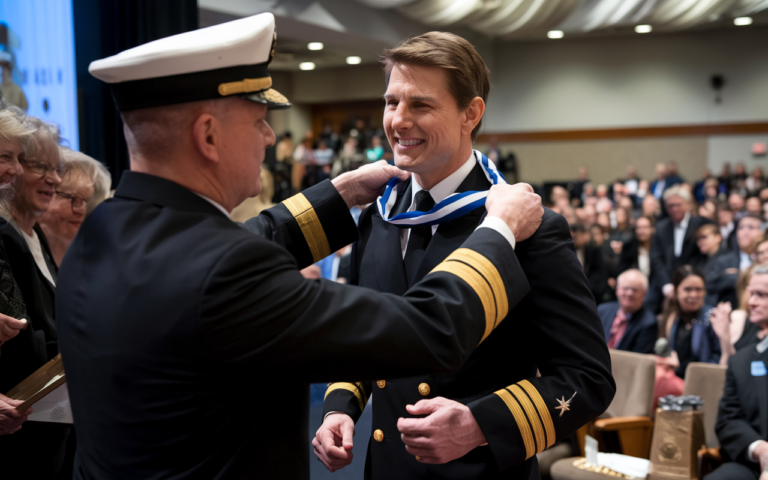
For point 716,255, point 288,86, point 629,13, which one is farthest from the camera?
point 288,86

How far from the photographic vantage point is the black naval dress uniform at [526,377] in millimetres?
1266

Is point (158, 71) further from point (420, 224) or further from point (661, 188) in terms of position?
point (661, 188)

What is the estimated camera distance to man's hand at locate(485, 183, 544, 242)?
1.18m

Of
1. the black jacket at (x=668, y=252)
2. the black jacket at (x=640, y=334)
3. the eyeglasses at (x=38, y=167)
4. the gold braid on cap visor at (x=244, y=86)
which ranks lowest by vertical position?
the black jacket at (x=640, y=334)

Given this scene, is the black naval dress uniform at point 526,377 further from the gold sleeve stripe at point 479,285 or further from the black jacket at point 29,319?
the black jacket at point 29,319

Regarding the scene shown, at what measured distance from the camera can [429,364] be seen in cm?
95

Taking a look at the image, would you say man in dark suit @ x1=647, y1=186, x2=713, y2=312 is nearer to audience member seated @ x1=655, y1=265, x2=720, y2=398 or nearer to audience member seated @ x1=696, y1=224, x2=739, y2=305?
audience member seated @ x1=696, y1=224, x2=739, y2=305

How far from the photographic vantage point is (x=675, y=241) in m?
7.30

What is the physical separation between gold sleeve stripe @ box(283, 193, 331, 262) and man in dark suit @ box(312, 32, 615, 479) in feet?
0.37

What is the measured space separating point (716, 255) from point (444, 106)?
226 inches

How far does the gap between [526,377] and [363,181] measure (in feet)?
2.02

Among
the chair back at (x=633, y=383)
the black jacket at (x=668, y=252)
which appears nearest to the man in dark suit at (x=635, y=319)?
the chair back at (x=633, y=383)

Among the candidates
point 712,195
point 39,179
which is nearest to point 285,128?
point 712,195

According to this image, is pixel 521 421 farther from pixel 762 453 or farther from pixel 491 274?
pixel 762 453
